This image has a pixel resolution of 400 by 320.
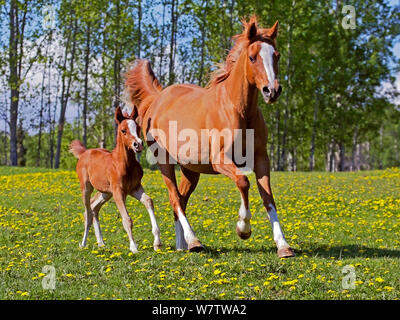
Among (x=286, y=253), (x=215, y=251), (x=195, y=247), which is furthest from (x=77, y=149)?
(x=286, y=253)

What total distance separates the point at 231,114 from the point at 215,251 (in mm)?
2558

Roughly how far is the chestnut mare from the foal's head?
45 centimetres

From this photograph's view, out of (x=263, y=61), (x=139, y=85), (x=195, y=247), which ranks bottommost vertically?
(x=195, y=247)

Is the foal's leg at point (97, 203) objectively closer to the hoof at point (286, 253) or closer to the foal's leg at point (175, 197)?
the foal's leg at point (175, 197)

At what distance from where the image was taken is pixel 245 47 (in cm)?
676

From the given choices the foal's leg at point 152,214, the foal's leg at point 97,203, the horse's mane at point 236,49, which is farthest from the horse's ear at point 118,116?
the foal's leg at point 97,203

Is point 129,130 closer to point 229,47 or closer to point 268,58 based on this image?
point 268,58

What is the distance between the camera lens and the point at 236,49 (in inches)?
287

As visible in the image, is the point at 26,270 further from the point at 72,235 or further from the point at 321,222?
the point at 321,222

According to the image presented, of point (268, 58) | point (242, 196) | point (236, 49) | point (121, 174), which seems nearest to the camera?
point (268, 58)

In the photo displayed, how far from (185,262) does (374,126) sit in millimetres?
41212

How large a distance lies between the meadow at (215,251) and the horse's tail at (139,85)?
2.88 metres
